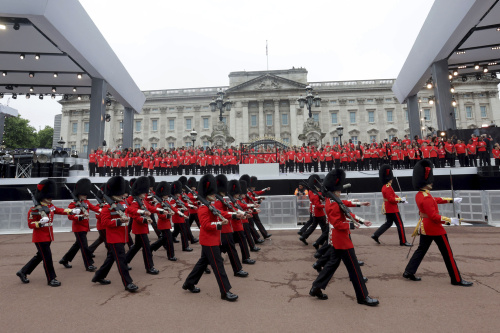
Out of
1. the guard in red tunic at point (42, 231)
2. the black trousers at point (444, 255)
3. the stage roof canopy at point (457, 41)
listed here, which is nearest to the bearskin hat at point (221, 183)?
the guard in red tunic at point (42, 231)

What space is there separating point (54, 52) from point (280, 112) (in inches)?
1497

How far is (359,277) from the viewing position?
4.22 metres

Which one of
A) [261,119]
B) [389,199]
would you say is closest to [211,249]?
[389,199]

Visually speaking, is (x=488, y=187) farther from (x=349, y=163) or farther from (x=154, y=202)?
(x=154, y=202)

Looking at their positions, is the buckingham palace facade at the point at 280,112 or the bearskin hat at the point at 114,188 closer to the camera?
the bearskin hat at the point at 114,188

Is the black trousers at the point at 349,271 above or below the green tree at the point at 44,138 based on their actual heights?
below

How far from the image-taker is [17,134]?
55312 millimetres

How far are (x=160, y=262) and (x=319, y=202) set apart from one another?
15.4 feet

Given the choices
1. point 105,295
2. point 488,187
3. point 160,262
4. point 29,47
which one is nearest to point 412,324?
point 105,295

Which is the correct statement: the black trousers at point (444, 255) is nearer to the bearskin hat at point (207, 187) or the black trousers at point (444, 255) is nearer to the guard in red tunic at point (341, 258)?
the guard in red tunic at point (341, 258)

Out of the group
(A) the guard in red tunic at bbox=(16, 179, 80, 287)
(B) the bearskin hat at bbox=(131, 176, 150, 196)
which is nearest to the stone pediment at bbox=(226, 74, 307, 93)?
(B) the bearskin hat at bbox=(131, 176, 150, 196)

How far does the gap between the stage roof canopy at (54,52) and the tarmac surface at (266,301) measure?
12715mm

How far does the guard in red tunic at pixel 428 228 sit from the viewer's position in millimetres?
4906

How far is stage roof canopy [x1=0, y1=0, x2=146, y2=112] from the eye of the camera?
1349 cm
